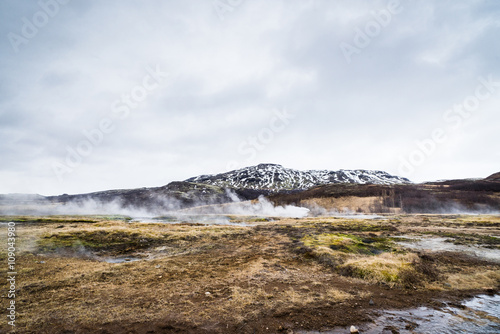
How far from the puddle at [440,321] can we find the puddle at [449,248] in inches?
475

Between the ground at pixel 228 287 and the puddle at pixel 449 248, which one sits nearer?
the ground at pixel 228 287

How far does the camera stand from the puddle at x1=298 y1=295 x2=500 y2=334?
7.68 meters

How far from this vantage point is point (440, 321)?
27.1 feet

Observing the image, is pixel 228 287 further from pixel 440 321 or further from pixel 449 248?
pixel 449 248

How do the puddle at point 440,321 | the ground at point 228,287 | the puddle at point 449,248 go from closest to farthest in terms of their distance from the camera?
the puddle at point 440,321 < the ground at point 228,287 < the puddle at point 449,248

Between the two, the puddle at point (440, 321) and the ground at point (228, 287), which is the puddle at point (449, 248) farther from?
the puddle at point (440, 321)

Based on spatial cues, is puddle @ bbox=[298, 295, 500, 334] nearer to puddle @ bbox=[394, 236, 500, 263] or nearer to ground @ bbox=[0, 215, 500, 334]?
ground @ bbox=[0, 215, 500, 334]

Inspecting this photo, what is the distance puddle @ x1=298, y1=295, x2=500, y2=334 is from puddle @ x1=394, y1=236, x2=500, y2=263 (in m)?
12.1

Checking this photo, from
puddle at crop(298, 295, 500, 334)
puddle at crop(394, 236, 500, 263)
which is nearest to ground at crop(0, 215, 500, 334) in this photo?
puddle at crop(298, 295, 500, 334)

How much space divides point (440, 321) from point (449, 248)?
1752 centimetres

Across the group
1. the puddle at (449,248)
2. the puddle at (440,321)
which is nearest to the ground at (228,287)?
the puddle at (440,321)

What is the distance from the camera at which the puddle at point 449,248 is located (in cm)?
1848

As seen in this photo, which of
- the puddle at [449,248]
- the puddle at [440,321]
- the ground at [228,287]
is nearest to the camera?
the puddle at [440,321]

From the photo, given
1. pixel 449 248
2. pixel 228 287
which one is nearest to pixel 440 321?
pixel 228 287
